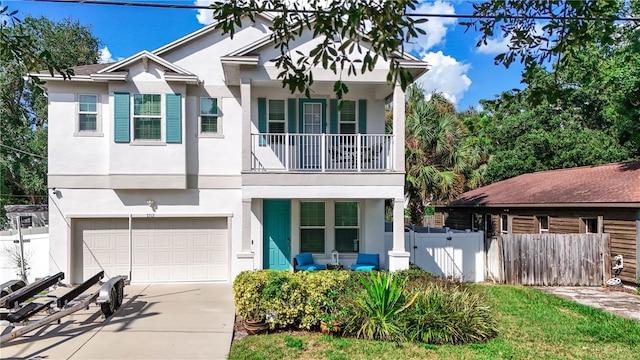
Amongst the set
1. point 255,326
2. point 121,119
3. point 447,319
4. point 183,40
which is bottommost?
point 255,326

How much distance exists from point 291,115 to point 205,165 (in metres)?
2.96

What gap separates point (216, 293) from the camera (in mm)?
10648

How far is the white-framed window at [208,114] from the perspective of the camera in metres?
11.9

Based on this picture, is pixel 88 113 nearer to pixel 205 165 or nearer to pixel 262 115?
pixel 205 165

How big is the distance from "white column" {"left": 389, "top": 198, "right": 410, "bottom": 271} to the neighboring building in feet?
20.2

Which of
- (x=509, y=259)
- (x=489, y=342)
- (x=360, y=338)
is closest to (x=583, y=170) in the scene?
(x=509, y=259)

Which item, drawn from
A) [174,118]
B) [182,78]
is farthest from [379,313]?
[182,78]

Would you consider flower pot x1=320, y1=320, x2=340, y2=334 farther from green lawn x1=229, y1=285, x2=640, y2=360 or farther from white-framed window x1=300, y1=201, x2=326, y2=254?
white-framed window x1=300, y1=201, x2=326, y2=254

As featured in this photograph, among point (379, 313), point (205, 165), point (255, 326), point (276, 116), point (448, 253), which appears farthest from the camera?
point (448, 253)

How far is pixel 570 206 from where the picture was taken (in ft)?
42.0

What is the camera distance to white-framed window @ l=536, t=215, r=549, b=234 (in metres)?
14.5

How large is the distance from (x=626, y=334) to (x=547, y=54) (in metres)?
6.29

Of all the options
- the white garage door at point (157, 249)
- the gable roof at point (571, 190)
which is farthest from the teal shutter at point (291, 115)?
the gable roof at point (571, 190)

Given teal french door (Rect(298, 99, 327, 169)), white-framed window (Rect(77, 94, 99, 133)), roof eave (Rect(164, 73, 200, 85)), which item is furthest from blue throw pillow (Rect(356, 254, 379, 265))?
white-framed window (Rect(77, 94, 99, 133))
